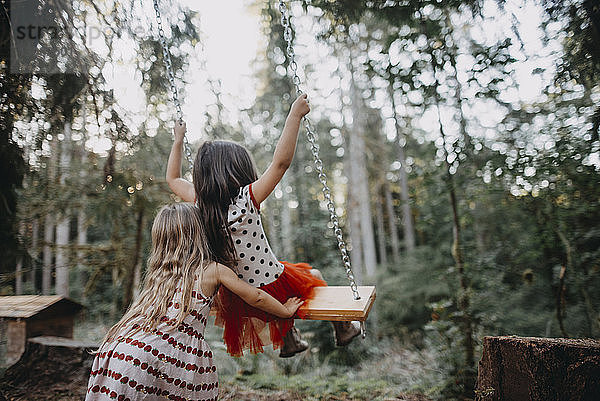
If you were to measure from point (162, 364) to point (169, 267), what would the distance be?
0.49m

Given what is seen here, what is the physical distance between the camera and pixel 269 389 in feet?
13.5

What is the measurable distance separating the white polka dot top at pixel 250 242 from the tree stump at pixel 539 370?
4.69 feet

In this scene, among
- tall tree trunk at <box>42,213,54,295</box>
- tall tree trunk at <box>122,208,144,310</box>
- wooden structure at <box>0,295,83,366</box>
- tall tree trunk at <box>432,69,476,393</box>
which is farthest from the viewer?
tall tree trunk at <box>122,208,144,310</box>

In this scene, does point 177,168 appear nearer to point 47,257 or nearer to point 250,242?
point 250,242

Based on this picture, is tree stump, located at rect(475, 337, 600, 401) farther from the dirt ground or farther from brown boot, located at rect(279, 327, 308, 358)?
the dirt ground

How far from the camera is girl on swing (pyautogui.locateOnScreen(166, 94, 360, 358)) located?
2277mm

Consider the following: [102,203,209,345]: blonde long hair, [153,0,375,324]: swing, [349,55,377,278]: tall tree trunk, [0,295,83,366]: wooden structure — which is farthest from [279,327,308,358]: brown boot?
[349,55,377,278]: tall tree trunk

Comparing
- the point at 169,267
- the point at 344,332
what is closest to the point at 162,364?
the point at 169,267

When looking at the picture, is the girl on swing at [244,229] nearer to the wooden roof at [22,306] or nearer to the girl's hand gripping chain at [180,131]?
the girl's hand gripping chain at [180,131]

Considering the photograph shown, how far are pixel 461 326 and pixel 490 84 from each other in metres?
2.31

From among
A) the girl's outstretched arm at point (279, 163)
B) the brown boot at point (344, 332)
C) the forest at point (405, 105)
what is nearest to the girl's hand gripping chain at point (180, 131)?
the forest at point (405, 105)

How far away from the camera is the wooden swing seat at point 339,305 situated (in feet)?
7.24

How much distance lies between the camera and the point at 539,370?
2.26m

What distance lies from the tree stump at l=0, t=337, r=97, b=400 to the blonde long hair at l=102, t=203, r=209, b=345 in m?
1.80
